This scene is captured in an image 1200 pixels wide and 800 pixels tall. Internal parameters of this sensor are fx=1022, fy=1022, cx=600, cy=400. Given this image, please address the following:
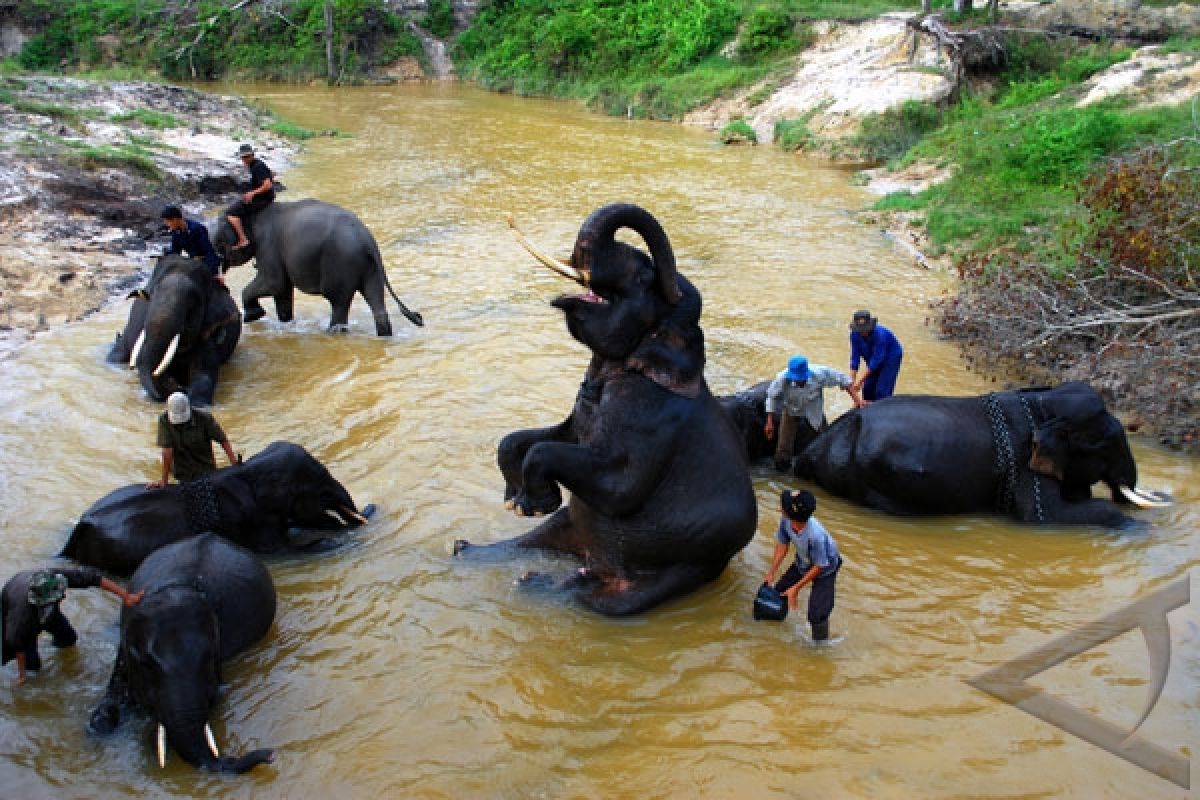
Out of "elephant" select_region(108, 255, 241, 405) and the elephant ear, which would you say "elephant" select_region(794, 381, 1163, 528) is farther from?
"elephant" select_region(108, 255, 241, 405)

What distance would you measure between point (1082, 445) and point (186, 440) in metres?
5.77

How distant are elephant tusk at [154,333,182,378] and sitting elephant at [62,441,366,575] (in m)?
2.46

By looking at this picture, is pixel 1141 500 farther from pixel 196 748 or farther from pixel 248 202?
pixel 248 202

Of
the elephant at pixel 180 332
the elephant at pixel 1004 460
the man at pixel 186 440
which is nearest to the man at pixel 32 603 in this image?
the man at pixel 186 440

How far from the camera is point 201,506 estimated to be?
5.96 metres

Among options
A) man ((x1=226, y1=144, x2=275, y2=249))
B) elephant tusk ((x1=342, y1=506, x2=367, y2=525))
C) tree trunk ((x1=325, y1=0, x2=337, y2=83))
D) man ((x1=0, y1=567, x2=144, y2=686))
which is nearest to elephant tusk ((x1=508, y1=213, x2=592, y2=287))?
man ((x1=0, y1=567, x2=144, y2=686))

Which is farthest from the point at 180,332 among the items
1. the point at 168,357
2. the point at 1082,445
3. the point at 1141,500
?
the point at 1141,500

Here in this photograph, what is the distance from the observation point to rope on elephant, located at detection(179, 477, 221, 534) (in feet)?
19.4

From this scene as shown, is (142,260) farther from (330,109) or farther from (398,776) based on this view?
(330,109)

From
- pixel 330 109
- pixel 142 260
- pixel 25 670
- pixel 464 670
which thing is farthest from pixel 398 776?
pixel 330 109

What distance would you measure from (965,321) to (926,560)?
16.0 feet

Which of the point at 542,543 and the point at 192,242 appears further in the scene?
the point at 192,242

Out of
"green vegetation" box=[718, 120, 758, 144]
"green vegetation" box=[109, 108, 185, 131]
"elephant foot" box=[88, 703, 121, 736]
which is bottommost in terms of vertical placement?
"elephant foot" box=[88, 703, 121, 736]

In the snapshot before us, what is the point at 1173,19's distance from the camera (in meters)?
23.2
